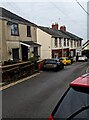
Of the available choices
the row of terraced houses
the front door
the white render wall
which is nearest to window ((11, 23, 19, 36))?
the row of terraced houses

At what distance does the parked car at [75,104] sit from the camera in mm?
3494

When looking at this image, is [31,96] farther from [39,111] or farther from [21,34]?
[21,34]

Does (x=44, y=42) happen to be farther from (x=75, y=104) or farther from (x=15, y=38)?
(x=75, y=104)

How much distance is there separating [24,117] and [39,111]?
83 centimetres

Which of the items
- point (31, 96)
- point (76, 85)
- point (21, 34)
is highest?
point (21, 34)

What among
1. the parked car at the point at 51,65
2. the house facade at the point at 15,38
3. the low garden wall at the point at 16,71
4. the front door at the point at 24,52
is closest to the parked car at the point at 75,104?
the low garden wall at the point at 16,71

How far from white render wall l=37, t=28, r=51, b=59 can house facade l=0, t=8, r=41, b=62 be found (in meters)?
3.70

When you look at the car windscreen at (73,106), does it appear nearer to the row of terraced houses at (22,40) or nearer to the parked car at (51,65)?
the row of terraced houses at (22,40)

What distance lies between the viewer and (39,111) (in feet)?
29.3

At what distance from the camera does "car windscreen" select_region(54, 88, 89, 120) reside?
3490mm

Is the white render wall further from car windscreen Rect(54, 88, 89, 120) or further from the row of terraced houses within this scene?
car windscreen Rect(54, 88, 89, 120)

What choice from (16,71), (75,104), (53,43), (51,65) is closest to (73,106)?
(75,104)

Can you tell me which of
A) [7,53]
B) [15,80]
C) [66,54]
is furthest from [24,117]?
[66,54]

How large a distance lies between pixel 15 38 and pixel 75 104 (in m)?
28.4
